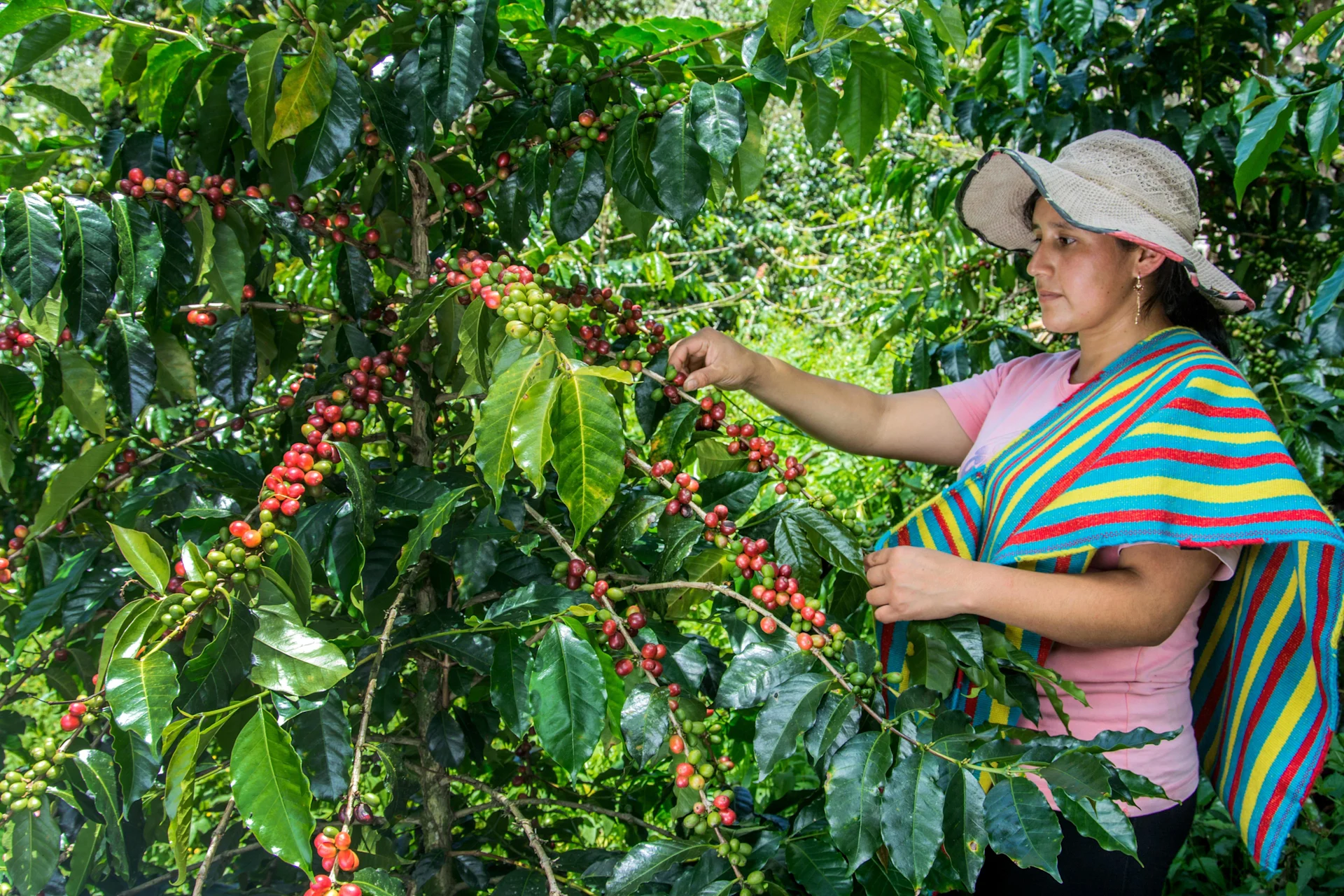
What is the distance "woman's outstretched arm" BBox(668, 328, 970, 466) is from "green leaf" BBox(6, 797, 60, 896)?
1.07 m

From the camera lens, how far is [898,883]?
973 mm

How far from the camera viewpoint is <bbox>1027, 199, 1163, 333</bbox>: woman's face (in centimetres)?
140

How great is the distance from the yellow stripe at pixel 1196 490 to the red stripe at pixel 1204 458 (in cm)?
2

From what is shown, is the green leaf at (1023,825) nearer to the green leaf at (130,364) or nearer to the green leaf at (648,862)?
the green leaf at (648,862)

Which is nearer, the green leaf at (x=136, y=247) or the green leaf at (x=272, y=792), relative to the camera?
the green leaf at (x=272, y=792)

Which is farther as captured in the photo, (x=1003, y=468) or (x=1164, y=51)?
(x=1164, y=51)

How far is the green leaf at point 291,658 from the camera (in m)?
0.82

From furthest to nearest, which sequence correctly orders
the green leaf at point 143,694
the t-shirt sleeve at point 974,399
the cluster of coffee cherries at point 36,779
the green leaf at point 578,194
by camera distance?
the t-shirt sleeve at point 974,399
the green leaf at point 578,194
the cluster of coffee cherries at point 36,779
the green leaf at point 143,694

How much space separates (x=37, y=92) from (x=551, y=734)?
3.29ft

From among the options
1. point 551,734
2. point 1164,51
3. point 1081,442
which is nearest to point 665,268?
point 1164,51

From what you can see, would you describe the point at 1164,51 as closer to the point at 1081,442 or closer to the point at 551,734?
the point at 1081,442

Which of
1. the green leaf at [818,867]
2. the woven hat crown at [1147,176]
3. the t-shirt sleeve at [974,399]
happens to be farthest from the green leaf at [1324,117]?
the green leaf at [818,867]

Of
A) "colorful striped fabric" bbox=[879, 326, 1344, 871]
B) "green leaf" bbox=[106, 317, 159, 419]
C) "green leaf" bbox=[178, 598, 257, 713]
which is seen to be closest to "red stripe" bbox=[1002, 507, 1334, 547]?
"colorful striped fabric" bbox=[879, 326, 1344, 871]

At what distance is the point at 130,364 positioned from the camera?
1216mm
